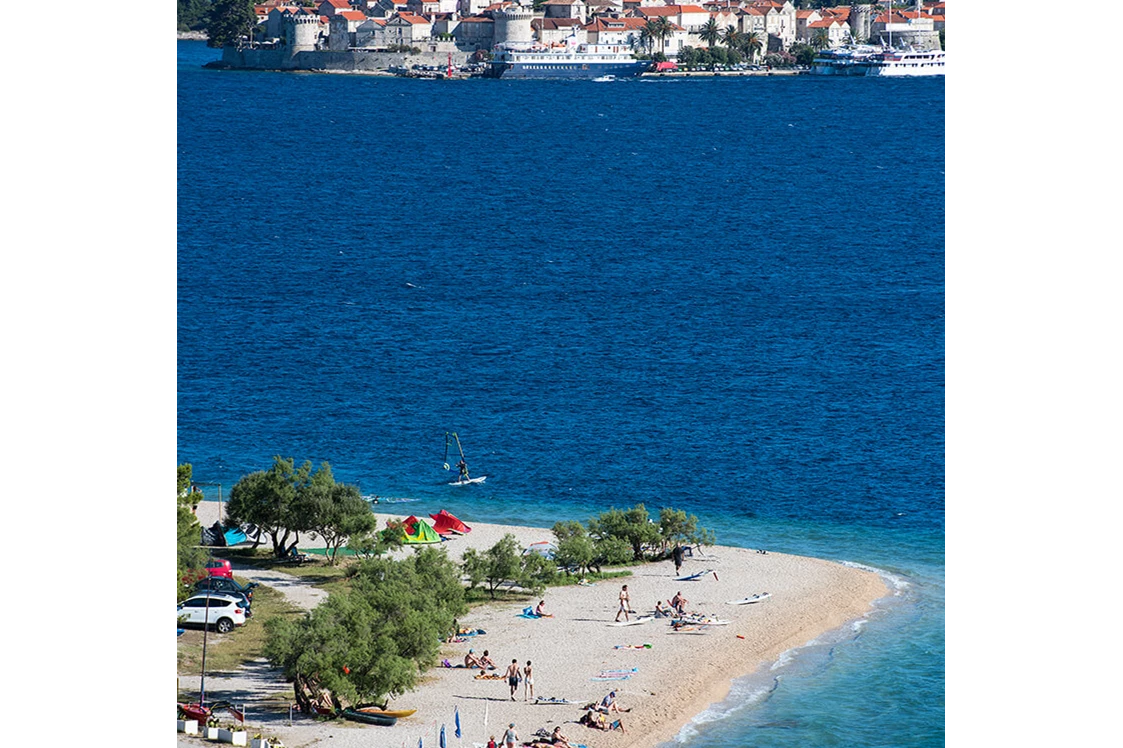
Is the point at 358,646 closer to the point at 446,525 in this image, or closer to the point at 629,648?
the point at 629,648

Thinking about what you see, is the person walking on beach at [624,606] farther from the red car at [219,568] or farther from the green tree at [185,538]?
the green tree at [185,538]

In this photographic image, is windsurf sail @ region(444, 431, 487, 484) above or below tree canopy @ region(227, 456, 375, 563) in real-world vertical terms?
below

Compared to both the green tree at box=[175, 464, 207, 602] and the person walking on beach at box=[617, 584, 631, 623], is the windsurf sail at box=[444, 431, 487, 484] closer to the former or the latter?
the person walking on beach at box=[617, 584, 631, 623]

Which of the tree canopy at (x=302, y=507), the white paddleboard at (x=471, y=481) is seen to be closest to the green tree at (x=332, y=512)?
the tree canopy at (x=302, y=507)

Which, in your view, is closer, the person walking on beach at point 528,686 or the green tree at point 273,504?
the person walking on beach at point 528,686

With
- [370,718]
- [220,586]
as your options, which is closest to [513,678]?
[370,718]

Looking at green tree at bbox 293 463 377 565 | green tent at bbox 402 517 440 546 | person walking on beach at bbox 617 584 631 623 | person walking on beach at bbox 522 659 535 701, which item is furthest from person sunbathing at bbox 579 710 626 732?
green tent at bbox 402 517 440 546
